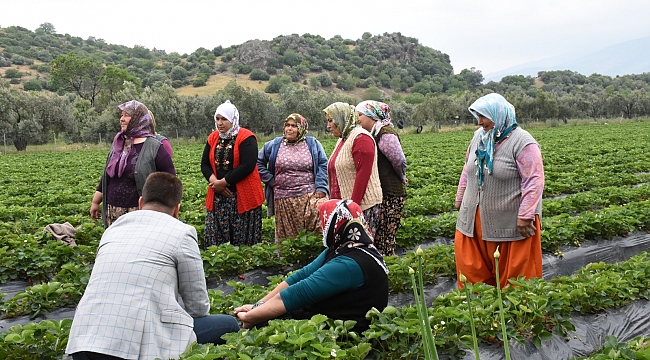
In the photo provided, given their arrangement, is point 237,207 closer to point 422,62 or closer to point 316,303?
point 316,303

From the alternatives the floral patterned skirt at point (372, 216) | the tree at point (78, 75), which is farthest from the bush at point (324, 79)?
the floral patterned skirt at point (372, 216)

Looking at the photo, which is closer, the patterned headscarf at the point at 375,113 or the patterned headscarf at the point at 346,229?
the patterned headscarf at the point at 346,229

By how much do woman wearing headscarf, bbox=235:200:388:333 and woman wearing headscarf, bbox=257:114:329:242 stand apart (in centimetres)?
246

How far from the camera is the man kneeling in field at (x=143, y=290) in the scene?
7.51ft

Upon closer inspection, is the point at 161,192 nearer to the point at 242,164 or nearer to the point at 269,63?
the point at 242,164

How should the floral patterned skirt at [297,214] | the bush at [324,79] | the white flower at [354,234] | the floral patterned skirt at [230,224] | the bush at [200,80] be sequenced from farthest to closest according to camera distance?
the bush at [324,79]
the bush at [200,80]
the floral patterned skirt at [297,214]
the floral patterned skirt at [230,224]
the white flower at [354,234]

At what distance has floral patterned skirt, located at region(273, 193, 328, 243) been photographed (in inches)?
222

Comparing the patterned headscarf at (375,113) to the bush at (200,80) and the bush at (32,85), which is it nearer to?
the bush at (32,85)

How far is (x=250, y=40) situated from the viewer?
10900 centimetres

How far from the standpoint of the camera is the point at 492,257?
13.0 ft

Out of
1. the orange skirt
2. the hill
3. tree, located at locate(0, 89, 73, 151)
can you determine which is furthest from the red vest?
the hill

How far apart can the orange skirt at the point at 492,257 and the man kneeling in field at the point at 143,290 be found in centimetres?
220

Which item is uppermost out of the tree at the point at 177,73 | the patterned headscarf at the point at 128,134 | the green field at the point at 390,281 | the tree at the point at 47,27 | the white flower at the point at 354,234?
the tree at the point at 47,27

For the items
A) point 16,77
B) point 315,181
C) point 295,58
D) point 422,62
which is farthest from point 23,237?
point 422,62
